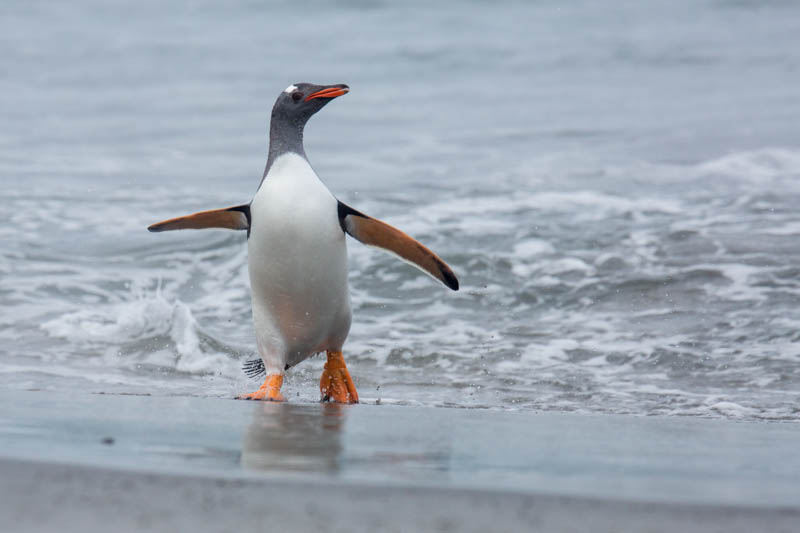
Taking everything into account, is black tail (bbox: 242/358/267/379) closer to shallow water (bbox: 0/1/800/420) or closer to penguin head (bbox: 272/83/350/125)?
shallow water (bbox: 0/1/800/420)

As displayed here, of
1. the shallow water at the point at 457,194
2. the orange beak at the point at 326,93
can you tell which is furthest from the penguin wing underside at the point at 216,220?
the shallow water at the point at 457,194

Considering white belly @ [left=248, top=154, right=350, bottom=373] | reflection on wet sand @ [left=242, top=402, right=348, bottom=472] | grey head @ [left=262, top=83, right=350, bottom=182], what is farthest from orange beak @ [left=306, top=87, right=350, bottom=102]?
reflection on wet sand @ [left=242, top=402, right=348, bottom=472]

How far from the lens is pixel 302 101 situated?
4.40 m

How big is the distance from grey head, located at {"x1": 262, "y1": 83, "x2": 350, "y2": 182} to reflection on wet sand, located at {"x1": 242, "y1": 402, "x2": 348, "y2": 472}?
117 cm

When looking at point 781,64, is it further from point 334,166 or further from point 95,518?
point 95,518

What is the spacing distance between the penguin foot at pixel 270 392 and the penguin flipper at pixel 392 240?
2.15ft

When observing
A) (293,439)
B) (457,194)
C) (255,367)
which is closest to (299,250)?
(255,367)

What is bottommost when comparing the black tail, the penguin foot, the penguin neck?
the black tail

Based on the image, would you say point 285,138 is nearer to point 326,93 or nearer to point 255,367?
point 326,93

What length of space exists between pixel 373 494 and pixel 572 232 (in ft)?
23.7

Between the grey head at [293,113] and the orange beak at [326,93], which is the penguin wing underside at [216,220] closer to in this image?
the grey head at [293,113]

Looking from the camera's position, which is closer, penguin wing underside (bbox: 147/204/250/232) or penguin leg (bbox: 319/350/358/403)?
penguin wing underside (bbox: 147/204/250/232)

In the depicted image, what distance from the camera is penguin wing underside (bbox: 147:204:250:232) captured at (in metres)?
4.30

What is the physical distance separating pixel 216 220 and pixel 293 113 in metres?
0.54
